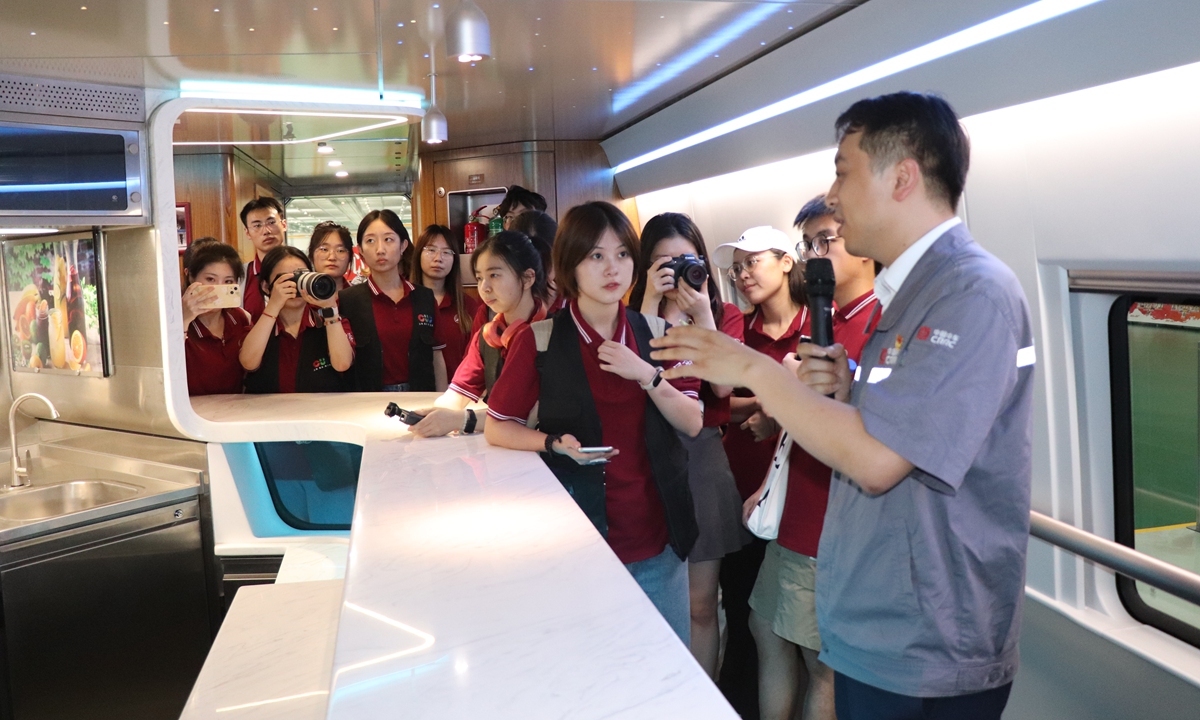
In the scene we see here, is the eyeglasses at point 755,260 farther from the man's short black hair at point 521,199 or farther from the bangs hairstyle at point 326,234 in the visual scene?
the bangs hairstyle at point 326,234

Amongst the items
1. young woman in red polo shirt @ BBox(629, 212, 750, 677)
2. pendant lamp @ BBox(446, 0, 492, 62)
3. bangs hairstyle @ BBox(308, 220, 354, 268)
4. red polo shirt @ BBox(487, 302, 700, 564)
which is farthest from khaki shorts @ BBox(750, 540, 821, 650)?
bangs hairstyle @ BBox(308, 220, 354, 268)

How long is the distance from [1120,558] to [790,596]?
2.67 ft

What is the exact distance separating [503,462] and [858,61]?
181cm

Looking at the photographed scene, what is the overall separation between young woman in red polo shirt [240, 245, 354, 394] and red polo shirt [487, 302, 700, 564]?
1542mm

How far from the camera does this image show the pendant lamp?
2373 mm

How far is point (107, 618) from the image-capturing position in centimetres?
313

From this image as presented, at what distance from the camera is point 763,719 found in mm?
2648

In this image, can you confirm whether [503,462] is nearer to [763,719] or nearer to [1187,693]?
[763,719]

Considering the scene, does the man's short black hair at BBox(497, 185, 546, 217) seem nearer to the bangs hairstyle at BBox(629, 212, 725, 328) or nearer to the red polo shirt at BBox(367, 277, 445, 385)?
the red polo shirt at BBox(367, 277, 445, 385)

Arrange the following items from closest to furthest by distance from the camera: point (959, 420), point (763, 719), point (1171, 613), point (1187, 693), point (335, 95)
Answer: point (959, 420)
point (1187, 693)
point (1171, 613)
point (763, 719)
point (335, 95)

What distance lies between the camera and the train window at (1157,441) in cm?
241

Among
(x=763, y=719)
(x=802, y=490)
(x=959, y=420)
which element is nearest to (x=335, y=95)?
(x=802, y=490)

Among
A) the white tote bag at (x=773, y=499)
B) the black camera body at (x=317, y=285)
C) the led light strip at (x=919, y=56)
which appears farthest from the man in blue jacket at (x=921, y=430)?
the black camera body at (x=317, y=285)

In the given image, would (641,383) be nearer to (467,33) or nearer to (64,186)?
(467,33)
